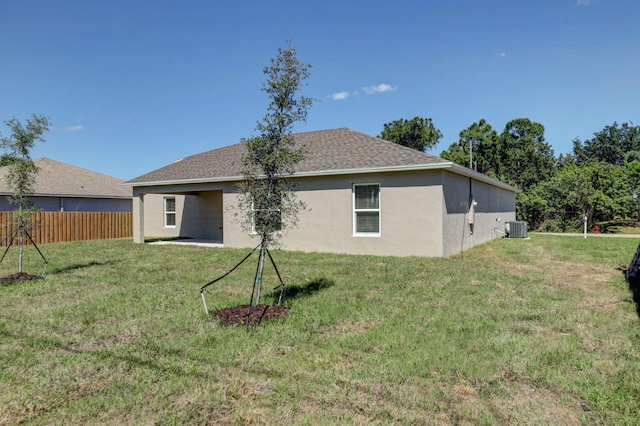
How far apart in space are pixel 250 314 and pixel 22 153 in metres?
6.71

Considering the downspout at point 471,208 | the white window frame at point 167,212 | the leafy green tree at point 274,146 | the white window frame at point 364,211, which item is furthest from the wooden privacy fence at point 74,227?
the downspout at point 471,208

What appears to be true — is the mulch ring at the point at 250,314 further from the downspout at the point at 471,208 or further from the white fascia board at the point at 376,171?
the downspout at the point at 471,208

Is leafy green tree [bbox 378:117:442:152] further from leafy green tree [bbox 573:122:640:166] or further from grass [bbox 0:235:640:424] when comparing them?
grass [bbox 0:235:640:424]

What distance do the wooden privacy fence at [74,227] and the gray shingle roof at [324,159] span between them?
4022mm

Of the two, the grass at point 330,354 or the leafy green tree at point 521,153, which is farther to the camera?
the leafy green tree at point 521,153

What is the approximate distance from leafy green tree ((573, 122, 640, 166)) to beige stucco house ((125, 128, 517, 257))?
143 ft

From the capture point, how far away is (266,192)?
17.6 feet

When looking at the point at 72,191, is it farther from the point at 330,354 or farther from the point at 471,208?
the point at 330,354

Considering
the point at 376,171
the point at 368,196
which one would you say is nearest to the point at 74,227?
the point at 368,196

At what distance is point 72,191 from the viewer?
805 inches

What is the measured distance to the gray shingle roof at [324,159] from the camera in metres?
11.7

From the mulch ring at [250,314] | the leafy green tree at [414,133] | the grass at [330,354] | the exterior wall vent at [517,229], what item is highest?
the leafy green tree at [414,133]

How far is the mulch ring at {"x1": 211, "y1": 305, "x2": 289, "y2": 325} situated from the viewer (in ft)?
16.3

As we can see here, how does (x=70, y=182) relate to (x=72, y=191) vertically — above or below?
above
